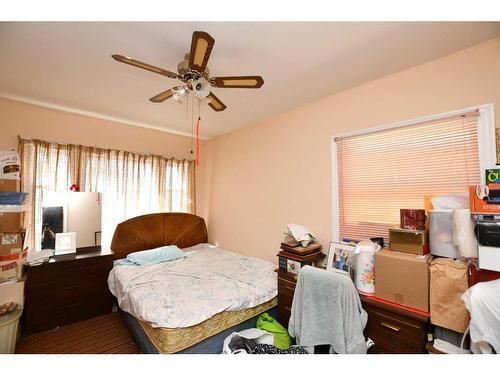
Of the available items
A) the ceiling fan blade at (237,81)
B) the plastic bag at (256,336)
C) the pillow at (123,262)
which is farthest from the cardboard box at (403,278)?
the pillow at (123,262)

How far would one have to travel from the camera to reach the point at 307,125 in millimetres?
2625

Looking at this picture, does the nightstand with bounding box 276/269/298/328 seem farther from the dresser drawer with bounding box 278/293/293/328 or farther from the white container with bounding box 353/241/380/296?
the white container with bounding box 353/241/380/296

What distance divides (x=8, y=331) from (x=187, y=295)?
1455 millimetres

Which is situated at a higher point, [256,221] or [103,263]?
[256,221]

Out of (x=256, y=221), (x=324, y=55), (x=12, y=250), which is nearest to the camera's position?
(x=324, y=55)

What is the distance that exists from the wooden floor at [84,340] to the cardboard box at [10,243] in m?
0.90

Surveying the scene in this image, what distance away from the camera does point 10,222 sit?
201 centimetres

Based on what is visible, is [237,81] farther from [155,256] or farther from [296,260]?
[155,256]

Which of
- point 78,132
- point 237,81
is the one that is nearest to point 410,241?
point 237,81

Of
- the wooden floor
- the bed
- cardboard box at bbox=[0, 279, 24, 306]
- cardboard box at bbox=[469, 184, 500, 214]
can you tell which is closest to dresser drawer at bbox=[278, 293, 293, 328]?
the bed

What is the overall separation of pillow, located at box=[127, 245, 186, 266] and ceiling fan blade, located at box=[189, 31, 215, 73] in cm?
238
